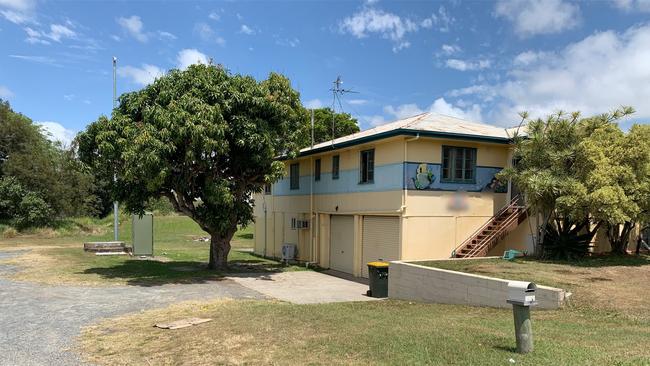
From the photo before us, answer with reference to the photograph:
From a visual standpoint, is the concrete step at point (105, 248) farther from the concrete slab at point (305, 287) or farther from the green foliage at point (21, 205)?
the green foliage at point (21, 205)

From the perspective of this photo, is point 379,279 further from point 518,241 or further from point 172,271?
point 172,271

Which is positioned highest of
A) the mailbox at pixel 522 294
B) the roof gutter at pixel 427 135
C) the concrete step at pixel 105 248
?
the roof gutter at pixel 427 135

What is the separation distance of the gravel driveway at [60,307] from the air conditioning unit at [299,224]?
7421 mm

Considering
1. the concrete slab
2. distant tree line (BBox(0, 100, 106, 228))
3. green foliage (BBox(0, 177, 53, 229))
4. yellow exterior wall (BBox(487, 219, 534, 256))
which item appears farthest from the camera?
distant tree line (BBox(0, 100, 106, 228))

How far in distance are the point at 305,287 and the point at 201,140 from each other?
5748 millimetres

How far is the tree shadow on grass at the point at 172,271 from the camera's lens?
1734cm

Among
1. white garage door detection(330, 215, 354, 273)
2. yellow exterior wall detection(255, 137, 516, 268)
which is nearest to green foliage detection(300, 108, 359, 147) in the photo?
white garage door detection(330, 215, 354, 273)

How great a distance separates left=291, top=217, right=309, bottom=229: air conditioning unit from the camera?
24484mm

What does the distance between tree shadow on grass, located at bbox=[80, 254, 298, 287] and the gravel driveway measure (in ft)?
3.83

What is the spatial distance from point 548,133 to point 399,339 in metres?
10.3

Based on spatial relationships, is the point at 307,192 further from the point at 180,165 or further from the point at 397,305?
the point at 397,305

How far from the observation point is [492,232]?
58.9ft

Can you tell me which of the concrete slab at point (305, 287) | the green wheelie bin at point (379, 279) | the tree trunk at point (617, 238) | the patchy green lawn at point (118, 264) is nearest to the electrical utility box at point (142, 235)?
the patchy green lawn at point (118, 264)

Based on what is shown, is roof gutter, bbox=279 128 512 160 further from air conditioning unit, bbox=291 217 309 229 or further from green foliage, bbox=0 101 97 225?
green foliage, bbox=0 101 97 225
